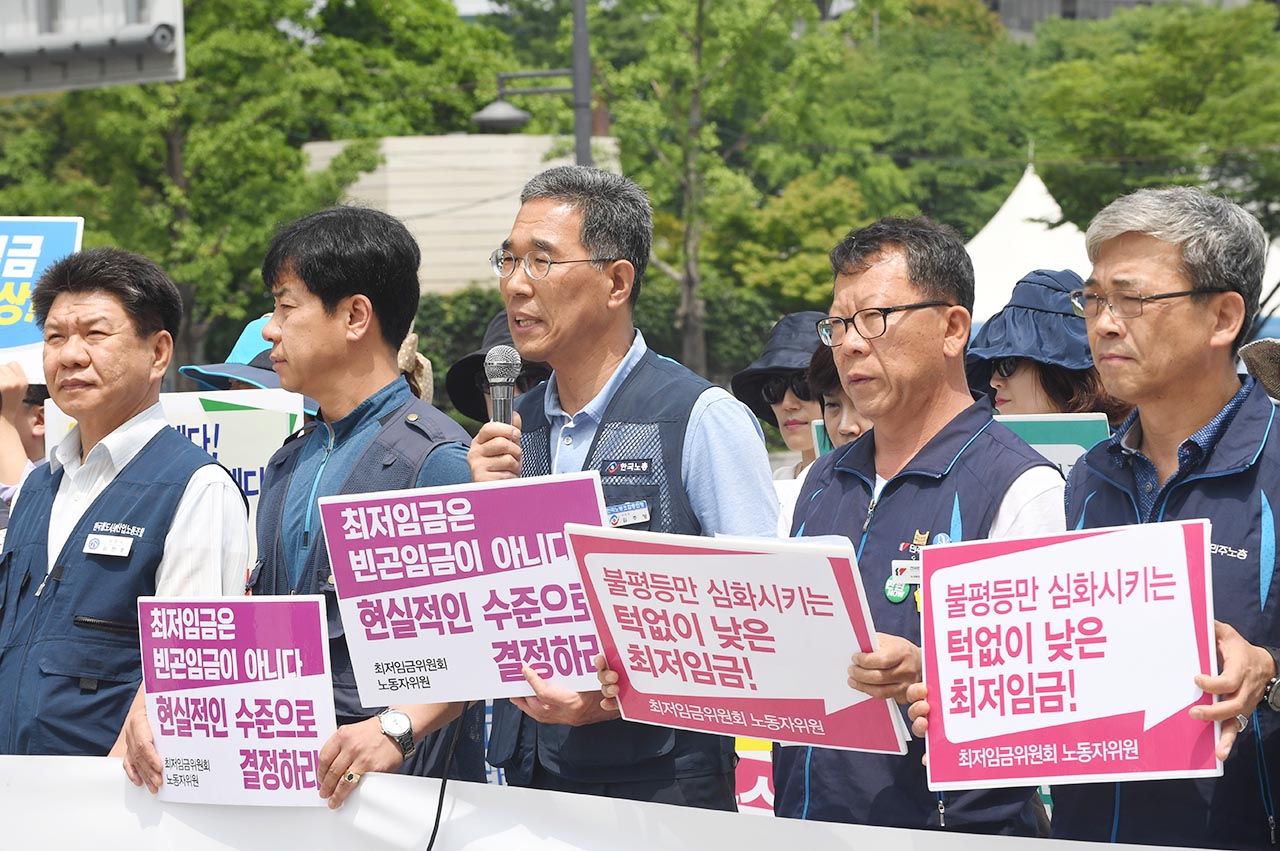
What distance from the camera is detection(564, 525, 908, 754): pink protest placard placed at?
2.54 meters

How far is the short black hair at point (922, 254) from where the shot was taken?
3.09m

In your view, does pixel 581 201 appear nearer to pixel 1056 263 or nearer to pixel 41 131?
pixel 1056 263

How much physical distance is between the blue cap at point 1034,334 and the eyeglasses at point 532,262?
1.99m

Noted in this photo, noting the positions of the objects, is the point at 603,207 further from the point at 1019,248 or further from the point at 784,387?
the point at 1019,248

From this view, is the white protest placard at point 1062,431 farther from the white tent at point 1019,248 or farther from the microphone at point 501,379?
the white tent at point 1019,248

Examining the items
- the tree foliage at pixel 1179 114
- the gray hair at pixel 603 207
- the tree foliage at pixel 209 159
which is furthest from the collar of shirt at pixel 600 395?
the tree foliage at pixel 1179 114

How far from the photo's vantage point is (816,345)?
18.4ft

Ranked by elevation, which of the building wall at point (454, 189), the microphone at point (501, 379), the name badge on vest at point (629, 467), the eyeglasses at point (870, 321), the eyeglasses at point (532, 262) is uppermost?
the eyeglasses at point (532, 262)

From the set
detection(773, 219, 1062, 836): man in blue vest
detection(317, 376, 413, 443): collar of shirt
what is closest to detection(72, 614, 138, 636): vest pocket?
detection(317, 376, 413, 443): collar of shirt

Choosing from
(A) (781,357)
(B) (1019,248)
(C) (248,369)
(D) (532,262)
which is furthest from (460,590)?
(B) (1019,248)

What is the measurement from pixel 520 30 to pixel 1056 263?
45232 mm

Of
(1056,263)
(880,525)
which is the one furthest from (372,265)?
(1056,263)

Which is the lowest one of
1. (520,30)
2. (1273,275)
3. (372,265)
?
(1273,275)

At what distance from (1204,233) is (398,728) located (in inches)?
71.9
